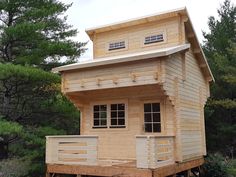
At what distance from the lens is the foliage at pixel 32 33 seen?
12.6 m

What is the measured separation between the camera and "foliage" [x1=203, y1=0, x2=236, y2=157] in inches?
709

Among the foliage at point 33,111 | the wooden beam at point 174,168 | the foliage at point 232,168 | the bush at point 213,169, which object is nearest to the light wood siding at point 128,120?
the wooden beam at point 174,168

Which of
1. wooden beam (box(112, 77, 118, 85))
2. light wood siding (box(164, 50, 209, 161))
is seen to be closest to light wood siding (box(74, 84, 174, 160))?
light wood siding (box(164, 50, 209, 161))

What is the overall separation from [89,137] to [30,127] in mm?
5104

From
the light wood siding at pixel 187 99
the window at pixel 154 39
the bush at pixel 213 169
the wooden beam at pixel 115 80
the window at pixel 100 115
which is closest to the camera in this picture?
the wooden beam at pixel 115 80

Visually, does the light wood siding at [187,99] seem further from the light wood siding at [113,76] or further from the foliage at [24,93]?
the foliage at [24,93]

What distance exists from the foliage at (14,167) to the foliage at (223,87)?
10370 millimetres

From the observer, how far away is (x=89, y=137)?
→ 8.83 m

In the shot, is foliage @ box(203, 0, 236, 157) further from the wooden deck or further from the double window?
the wooden deck

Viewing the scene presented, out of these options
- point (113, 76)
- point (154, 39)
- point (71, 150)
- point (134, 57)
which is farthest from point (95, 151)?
point (154, 39)

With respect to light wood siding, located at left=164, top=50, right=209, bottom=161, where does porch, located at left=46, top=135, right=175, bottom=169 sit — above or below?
below

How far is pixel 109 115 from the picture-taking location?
36.4 ft

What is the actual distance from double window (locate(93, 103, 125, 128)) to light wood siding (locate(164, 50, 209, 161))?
6.70 feet

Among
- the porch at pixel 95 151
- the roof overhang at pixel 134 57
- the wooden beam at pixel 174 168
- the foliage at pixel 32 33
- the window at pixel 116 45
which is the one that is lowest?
the wooden beam at pixel 174 168
